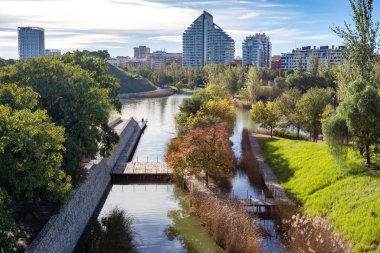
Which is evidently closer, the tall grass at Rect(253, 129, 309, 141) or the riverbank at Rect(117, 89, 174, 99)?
the tall grass at Rect(253, 129, 309, 141)

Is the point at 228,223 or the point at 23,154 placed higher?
the point at 23,154

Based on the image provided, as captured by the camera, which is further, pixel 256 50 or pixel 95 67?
pixel 256 50

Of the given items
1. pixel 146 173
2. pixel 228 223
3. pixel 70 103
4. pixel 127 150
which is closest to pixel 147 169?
pixel 146 173

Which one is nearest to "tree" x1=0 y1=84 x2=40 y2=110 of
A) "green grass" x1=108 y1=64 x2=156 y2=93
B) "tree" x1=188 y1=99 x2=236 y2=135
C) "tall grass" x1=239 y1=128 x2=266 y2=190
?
"tall grass" x1=239 y1=128 x2=266 y2=190

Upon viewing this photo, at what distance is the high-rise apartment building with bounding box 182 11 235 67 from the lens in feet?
594

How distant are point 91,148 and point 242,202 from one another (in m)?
8.28

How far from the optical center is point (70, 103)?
2164cm

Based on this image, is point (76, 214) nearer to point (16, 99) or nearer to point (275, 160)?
point (16, 99)

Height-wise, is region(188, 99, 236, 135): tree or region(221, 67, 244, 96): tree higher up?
region(221, 67, 244, 96): tree

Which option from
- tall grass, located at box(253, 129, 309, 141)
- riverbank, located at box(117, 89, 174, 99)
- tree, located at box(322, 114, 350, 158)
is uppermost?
riverbank, located at box(117, 89, 174, 99)

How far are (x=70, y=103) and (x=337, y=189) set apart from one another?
1397 cm

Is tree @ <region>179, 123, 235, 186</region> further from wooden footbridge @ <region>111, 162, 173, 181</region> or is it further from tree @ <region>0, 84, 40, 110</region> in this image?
tree @ <region>0, 84, 40, 110</region>

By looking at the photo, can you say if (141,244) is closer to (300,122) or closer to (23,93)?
(23,93)

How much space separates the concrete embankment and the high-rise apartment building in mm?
152485
